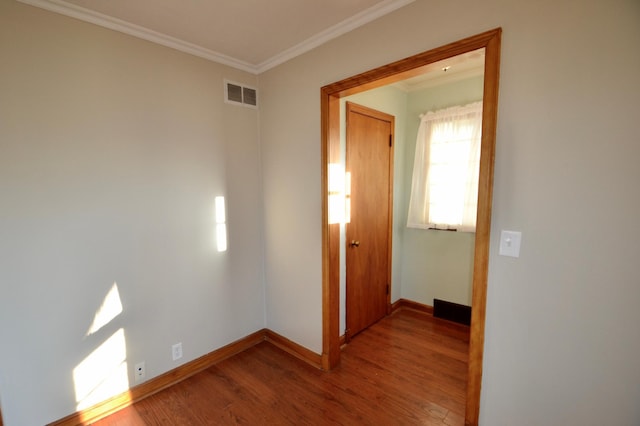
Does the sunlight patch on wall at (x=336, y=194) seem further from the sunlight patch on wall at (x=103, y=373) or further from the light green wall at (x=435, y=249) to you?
the sunlight patch on wall at (x=103, y=373)

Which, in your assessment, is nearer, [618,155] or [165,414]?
[618,155]

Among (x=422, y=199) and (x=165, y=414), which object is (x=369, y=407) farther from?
(x=422, y=199)

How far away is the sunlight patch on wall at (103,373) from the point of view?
179cm

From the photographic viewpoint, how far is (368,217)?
9.55 ft

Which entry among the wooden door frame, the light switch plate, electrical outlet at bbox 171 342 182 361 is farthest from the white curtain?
electrical outlet at bbox 171 342 182 361

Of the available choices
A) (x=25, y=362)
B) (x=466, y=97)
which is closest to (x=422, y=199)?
(x=466, y=97)

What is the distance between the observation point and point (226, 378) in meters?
2.25

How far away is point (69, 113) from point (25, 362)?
1491mm

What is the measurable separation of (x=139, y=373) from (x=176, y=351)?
265 millimetres

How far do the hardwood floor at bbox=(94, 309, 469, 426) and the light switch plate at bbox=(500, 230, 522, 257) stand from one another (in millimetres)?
1207

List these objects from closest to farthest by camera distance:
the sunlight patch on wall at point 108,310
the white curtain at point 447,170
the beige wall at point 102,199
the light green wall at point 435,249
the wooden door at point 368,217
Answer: the beige wall at point 102,199 < the sunlight patch on wall at point 108,310 < the wooden door at point 368,217 < the white curtain at point 447,170 < the light green wall at point 435,249

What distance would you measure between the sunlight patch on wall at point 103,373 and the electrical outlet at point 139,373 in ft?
0.18

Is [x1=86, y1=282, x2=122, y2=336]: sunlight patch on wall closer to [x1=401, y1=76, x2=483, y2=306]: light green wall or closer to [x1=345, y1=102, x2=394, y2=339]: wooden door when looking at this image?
[x1=345, y1=102, x2=394, y2=339]: wooden door

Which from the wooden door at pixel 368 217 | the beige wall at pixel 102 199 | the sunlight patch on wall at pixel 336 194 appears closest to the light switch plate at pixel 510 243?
the sunlight patch on wall at pixel 336 194
